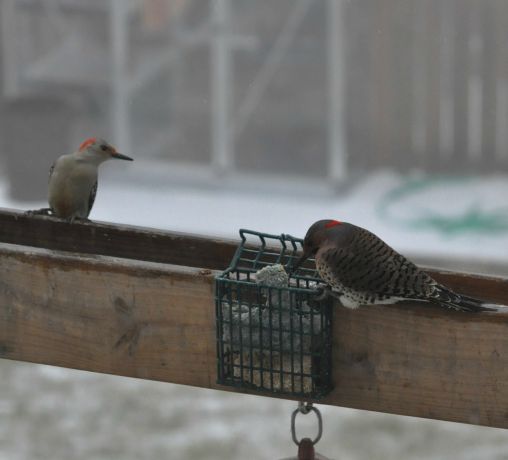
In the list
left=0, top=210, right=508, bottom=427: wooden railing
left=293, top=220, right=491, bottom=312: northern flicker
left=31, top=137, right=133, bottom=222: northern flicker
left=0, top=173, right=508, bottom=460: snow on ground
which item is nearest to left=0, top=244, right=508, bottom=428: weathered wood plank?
left=0, top=210, right=508, bottom=427: wooden railing

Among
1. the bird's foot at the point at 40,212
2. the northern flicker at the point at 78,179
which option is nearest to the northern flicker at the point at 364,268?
the bird's foot at the point at 40,212

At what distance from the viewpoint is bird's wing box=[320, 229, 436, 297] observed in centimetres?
227

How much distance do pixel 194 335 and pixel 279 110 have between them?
9462 mm

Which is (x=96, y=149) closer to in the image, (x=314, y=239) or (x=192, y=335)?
(x=314, y=239)

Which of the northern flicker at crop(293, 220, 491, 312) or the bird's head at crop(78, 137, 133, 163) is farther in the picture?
the bird's head at crop(78, 137, 133, 163)

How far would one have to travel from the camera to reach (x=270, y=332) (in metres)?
2.11

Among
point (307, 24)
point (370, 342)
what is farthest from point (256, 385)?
point (307, 24)

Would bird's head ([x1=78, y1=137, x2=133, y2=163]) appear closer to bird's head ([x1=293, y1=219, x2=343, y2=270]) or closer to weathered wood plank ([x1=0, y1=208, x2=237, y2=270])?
weathered wood plank ([x1=0, y1=208, x2=237, y2=270])

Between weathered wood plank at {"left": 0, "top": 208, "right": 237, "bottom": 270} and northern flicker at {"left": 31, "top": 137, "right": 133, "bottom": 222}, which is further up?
northern flicker at {"left": 31, "top": 137, "right": 133, "bottom": 222}

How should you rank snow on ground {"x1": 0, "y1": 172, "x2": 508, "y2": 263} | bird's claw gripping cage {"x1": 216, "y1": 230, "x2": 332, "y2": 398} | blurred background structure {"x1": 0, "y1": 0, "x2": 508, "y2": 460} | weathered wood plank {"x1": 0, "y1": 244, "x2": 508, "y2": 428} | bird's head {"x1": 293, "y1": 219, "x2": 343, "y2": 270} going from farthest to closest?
blurred background structure {"x1": 0, "y1": 0, "x2": 508, "y2": 460} < snow on ground {"x1": 0, "y1": 172, "x2": 508, "y2": 263} < bird's head {"x1": 293, "y1": 219, "x2": 343, "y2": 270} < bird's claw gripping cage {"x1": 216, "y1": 230, "x2": 332, "y2": 398} < weathered wood plank {"x1": 0, "y1": 244, "x2": 508, "y2": 428}

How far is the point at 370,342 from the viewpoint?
197 cm

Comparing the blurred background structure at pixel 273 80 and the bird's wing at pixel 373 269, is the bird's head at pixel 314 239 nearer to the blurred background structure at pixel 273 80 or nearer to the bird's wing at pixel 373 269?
the bird's wing at pixel 373 269

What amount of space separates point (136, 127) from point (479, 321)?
10134mm

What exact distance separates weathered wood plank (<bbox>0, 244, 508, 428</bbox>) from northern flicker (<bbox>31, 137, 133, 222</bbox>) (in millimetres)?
1743
